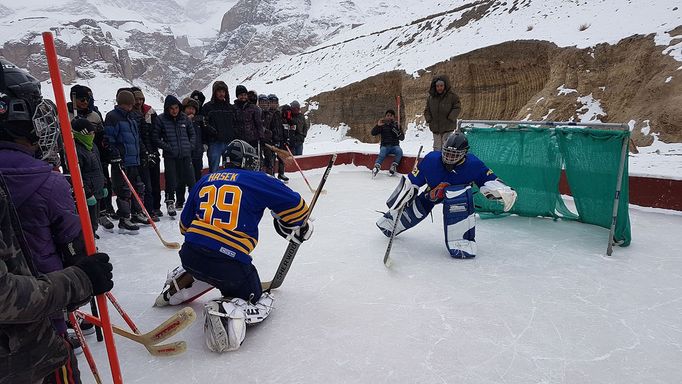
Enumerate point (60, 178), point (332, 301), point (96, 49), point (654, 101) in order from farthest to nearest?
1. point (96, 49)
2. point (654, 101)
3. point (332, 301)
4. point (60, 178)

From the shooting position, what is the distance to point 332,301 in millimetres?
2992

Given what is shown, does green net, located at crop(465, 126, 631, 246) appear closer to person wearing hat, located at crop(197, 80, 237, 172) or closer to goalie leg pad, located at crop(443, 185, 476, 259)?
goalie leg pad, located at crop(443, 185, 476, 259)

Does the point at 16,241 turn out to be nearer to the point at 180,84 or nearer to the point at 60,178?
the point at 60,178

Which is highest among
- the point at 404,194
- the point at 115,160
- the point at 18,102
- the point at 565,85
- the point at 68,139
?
the point at 565,85

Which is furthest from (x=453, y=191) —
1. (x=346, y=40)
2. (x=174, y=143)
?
(x=346, y=40)

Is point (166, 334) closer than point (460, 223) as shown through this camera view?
Yes

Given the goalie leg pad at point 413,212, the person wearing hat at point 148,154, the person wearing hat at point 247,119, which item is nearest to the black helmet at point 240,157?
the goalie leg pad at point 413,212

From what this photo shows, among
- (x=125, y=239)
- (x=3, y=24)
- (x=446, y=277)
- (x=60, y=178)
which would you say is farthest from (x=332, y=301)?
(x=3, y=24)

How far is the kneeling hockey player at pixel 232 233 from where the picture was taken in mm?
2379

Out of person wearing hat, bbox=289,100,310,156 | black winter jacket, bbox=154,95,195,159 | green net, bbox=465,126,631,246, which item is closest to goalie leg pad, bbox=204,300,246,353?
black winter jacket, bbox=154,95,195,159

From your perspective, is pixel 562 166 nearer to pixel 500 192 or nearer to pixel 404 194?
pixel 500 192

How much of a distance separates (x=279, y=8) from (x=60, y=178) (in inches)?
6430

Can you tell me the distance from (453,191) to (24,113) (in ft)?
11.2

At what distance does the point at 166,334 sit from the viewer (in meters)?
2.28
